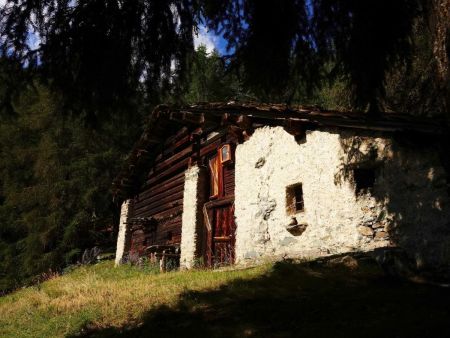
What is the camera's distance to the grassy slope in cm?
479

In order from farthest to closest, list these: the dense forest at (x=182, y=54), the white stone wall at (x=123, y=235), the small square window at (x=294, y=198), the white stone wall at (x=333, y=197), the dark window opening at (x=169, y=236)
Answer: the white stone wall at (x=123, y=235), the dark window opening at (x=169, y=236), the small square window at (x=294, y=198), the white stone wall at (x=333, y=197), the dense forest at (x=182, y=54)

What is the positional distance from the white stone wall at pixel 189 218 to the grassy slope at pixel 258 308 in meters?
2.93

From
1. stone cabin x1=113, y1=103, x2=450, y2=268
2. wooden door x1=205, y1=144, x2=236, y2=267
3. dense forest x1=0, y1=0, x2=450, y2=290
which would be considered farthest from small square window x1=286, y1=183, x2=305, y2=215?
dense forest x1=0, y1=0, x2=450, y2=290

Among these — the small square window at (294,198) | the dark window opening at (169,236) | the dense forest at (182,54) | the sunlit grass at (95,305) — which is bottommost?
the sunlit grass at (95,305)

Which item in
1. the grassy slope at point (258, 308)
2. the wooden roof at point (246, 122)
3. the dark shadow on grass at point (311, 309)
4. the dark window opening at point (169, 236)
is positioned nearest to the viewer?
the dark shadow on grass at point (311, 309)

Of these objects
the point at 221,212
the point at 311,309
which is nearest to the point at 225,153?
the point at 221,212

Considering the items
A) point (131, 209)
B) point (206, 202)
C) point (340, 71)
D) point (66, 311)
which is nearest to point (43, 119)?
point (131, 209)

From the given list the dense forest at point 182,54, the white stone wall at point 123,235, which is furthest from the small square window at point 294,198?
the white stone wall at point 123,235

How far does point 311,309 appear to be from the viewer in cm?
Answer: 555

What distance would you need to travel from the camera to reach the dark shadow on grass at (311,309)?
4.62 m

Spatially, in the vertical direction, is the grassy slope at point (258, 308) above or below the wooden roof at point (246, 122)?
below

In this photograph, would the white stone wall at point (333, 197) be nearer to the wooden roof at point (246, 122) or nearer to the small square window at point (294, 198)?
the small square window at point (294, 198)

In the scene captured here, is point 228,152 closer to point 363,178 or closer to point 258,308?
point 363,178

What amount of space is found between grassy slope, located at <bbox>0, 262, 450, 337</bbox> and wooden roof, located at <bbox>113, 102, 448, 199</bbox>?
2609mm
